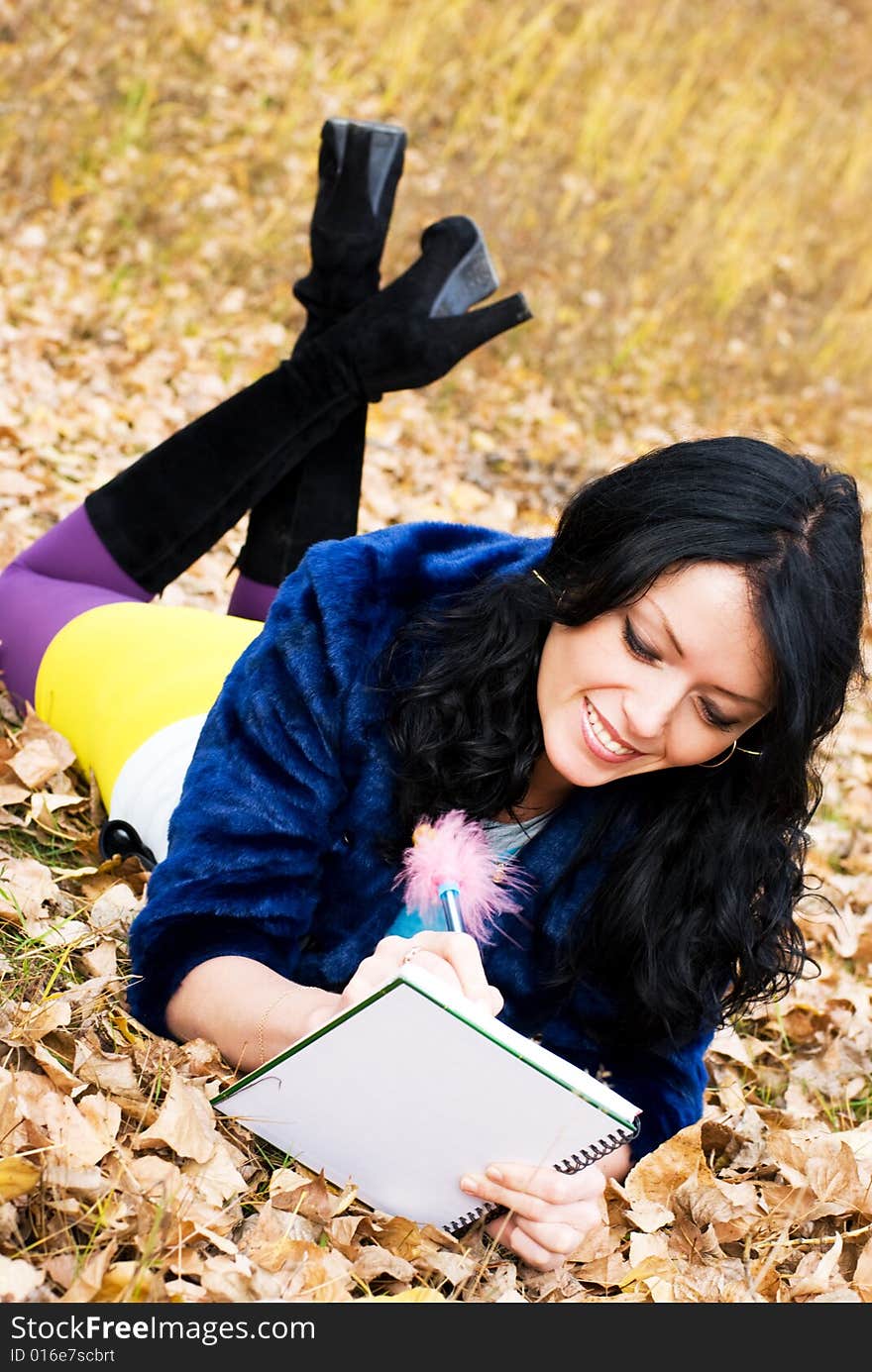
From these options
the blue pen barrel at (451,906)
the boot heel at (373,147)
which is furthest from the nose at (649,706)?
the boot heel at (373,147)

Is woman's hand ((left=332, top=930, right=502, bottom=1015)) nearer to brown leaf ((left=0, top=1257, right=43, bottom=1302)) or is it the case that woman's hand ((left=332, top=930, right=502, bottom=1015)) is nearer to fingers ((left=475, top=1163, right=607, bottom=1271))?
fingers ((left=475, top=1163, right=607, bottom=1271))

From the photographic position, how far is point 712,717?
80.0 inches

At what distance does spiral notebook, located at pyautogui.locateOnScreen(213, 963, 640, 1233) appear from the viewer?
1570mm

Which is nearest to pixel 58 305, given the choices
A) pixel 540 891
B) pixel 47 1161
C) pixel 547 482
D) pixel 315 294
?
pixel 547 482

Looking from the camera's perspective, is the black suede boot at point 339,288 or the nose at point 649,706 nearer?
the nose at point 649,706

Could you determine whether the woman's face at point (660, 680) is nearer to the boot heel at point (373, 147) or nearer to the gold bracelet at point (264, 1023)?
the gold bracelet at point (264, 1023)

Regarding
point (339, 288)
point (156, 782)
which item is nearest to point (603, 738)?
point (156, 782)

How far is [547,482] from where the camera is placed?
6.70 metres

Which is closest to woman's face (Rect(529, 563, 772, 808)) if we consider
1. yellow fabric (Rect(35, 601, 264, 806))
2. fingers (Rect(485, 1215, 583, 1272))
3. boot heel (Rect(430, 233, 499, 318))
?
fingers (Rect(485, 1215, 583, 1272))

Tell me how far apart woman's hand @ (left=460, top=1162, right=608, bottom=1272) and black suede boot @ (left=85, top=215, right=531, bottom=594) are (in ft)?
6.32

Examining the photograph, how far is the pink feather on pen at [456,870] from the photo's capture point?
2.24 metres

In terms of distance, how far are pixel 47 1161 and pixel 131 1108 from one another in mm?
253

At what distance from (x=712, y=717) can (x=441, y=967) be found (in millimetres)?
603

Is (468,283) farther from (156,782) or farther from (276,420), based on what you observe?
(156,782)
